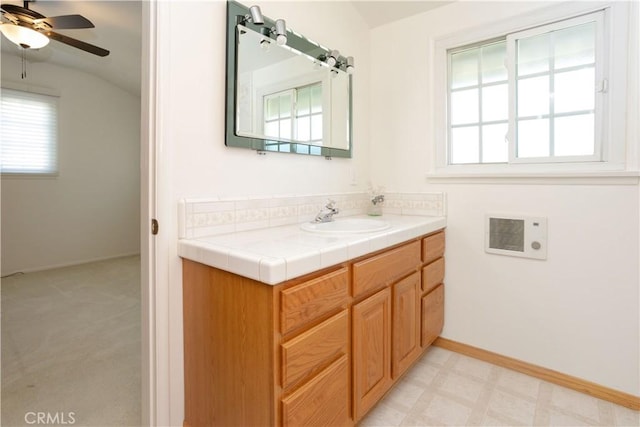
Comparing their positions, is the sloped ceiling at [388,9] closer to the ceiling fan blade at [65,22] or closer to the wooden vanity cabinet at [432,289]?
the wooden vanity cabinet at [432,289]

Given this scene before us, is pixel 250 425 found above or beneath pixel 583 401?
above

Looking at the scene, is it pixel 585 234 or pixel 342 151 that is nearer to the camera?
pixel 585 234

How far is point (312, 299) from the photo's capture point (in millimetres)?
1041

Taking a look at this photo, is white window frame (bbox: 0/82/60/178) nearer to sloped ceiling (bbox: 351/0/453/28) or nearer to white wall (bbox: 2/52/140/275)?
white wall (bbox: 2/52/140/275)

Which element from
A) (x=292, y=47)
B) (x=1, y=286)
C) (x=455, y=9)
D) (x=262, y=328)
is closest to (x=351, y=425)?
(x=262, y=328)

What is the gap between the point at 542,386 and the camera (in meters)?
1.72

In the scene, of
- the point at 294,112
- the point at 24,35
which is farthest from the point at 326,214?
the point at 24,35

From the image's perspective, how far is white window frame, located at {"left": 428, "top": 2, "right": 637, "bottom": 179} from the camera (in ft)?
5.08

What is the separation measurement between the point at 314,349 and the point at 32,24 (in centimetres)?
293

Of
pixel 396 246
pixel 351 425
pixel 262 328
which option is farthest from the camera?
pixel 396 246

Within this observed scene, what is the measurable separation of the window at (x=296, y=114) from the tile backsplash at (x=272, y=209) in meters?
0.34

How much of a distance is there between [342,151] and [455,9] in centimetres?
112

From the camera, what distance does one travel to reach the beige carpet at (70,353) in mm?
1483

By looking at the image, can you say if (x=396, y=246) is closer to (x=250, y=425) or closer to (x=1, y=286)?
(x=250, y=425)
